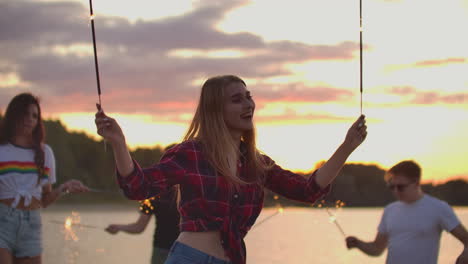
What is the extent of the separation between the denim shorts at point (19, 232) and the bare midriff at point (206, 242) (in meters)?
2.79

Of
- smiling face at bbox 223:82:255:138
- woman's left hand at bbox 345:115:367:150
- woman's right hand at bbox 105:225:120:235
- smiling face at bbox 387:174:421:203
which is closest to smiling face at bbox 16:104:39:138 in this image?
woman's right hand at bbox 105:225:120:235

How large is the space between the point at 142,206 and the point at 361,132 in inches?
119

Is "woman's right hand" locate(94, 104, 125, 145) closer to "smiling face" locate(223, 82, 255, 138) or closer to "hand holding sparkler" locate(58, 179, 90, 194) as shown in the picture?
"smiling face" locate(223, 82, 255, 138)

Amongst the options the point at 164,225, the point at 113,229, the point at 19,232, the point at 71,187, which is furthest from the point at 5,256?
the point at 113,229

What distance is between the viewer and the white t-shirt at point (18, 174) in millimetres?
6207

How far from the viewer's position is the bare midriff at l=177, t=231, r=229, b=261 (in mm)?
3645

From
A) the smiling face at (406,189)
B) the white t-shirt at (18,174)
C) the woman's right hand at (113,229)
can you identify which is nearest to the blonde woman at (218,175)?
the smiling face at (406,189)

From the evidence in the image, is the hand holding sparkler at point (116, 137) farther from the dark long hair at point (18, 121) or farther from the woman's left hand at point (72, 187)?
the dark long hair at point (18, 121)

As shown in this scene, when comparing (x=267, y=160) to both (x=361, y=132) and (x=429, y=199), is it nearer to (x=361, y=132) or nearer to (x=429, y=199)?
(x=361, y=132)

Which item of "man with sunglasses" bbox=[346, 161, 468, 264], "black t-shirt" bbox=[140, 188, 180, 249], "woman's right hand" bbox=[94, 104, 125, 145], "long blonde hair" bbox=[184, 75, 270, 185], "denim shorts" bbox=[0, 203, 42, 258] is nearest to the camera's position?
"woman's right hand" bbox=[94, 104, 125, 145]

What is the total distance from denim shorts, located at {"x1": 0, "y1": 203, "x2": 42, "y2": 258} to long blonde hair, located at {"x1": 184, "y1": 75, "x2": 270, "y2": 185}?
2.67 metres

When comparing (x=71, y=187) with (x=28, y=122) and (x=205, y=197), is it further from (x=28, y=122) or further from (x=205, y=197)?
(x=205, y=197)

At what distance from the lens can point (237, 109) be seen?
3811mm

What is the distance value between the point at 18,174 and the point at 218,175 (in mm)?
2981
